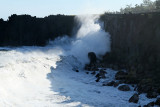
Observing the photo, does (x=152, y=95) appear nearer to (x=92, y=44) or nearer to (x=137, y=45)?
(x=137, y=45)

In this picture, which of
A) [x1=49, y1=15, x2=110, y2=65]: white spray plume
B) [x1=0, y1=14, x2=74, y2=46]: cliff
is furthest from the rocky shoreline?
[x1=0, y1=14, x2=74, y2=46]: cliff

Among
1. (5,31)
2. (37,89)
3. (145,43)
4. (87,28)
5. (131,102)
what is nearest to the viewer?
(131,102)

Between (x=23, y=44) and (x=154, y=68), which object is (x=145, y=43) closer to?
(x=154, y=68)

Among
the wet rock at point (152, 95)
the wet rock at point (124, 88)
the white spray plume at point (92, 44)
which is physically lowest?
the wet rock at point (124, 88)

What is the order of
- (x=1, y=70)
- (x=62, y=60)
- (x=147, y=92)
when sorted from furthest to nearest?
(x=62, y=60), (x=1, y=70), (x=147, y=92)

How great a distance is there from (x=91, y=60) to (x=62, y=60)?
4608mm

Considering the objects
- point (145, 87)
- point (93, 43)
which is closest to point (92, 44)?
point (93, 43)

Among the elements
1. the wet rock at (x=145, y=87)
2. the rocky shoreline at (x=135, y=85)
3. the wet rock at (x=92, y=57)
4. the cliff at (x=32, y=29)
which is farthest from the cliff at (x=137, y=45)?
the cliff at (x=32, y=29)

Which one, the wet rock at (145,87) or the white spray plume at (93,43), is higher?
the white spray plume at (93,43)

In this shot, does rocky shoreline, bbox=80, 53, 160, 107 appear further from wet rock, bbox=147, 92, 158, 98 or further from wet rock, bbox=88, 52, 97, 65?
wet rock, bbox=88, 52, 97, 65

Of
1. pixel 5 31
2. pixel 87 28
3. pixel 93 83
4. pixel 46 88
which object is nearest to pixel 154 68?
pixel 93 83

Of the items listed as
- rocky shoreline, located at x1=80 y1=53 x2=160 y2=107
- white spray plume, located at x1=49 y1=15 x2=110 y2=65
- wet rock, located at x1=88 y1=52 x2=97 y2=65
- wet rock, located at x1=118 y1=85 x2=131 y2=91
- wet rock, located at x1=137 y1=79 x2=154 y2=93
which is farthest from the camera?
white spray plume, located at x1=49 y1=15 x2=110 y2=65

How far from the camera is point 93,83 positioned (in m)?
25.1

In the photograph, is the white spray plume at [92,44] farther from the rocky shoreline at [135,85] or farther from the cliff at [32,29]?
the cliff at [32,29]
